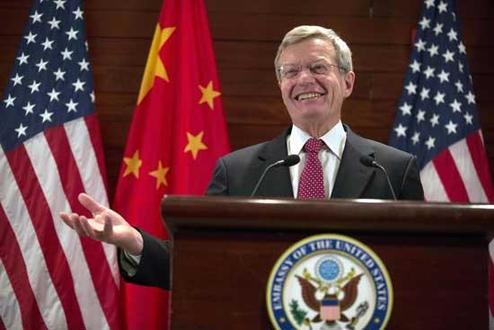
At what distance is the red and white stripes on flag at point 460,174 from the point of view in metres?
3.29

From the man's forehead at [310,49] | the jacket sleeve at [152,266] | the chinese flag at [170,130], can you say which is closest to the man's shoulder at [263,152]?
the man's forehead at [310,49]

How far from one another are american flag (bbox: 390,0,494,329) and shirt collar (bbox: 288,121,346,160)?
4.14 feet

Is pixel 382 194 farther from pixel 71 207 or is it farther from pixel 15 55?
pixel 15 55

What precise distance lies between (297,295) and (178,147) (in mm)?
2149

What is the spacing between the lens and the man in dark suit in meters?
1.98

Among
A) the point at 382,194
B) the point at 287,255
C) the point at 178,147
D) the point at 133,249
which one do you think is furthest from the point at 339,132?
the point at 178,147

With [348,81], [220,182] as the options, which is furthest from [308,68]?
[220,182]

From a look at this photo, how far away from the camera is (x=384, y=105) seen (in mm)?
3600

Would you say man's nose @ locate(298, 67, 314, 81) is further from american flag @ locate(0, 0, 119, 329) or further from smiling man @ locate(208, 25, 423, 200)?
american flag @ locate(0, 0, 119, 329)

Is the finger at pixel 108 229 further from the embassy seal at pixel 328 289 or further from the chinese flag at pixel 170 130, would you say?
the chinese flag at pixel 170 130

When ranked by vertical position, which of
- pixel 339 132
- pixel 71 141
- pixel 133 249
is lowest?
pixel 133 249

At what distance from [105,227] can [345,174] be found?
737 millimetres

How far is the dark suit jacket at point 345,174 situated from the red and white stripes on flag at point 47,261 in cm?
128

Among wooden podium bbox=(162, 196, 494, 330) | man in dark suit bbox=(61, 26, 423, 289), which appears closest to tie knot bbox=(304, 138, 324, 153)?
man in dark suit bbox=(61, 26, 423, 289)
